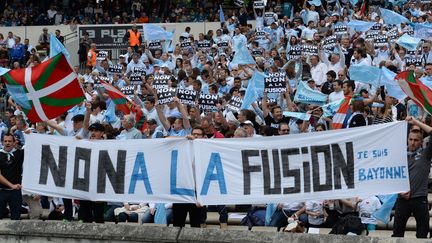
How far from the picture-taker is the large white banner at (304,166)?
1350 cm

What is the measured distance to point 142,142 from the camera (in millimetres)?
14844

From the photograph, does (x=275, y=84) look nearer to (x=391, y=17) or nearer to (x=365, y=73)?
(x=365, y=73)

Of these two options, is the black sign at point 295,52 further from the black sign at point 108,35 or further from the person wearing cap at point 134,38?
the black sign at point 108,35

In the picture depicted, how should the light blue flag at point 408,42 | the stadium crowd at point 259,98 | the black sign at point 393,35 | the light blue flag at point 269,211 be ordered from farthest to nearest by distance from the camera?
the black sign at point 393,35
the light blue flag at point 408,42
the light blue flag at point 269,211
the stadium crowd at point 259,98

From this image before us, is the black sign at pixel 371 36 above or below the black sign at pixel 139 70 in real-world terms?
above

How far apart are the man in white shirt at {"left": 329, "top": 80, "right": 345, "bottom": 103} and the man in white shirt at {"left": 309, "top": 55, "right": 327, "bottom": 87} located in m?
2.64

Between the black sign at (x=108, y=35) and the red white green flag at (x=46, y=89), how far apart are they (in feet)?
57.2

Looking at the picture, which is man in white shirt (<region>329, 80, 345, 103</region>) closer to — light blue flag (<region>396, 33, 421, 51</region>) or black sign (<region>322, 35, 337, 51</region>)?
light blue flag (<region>396, 33, 421, 51</region>)

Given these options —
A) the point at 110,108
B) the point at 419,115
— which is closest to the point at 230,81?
the point at 110,108

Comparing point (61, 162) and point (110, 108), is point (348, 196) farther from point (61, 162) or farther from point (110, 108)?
point (110, 108)

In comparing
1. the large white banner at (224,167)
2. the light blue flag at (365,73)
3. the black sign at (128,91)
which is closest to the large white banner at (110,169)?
the large white banner at (224,167)

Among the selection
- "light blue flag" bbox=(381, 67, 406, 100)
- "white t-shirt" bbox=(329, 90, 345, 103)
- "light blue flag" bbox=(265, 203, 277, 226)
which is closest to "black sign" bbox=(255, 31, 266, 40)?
"white t-shirt" bbox=(329, 90, 345, 103)

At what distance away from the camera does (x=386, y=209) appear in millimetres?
15047

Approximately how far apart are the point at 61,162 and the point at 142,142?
1.24m
